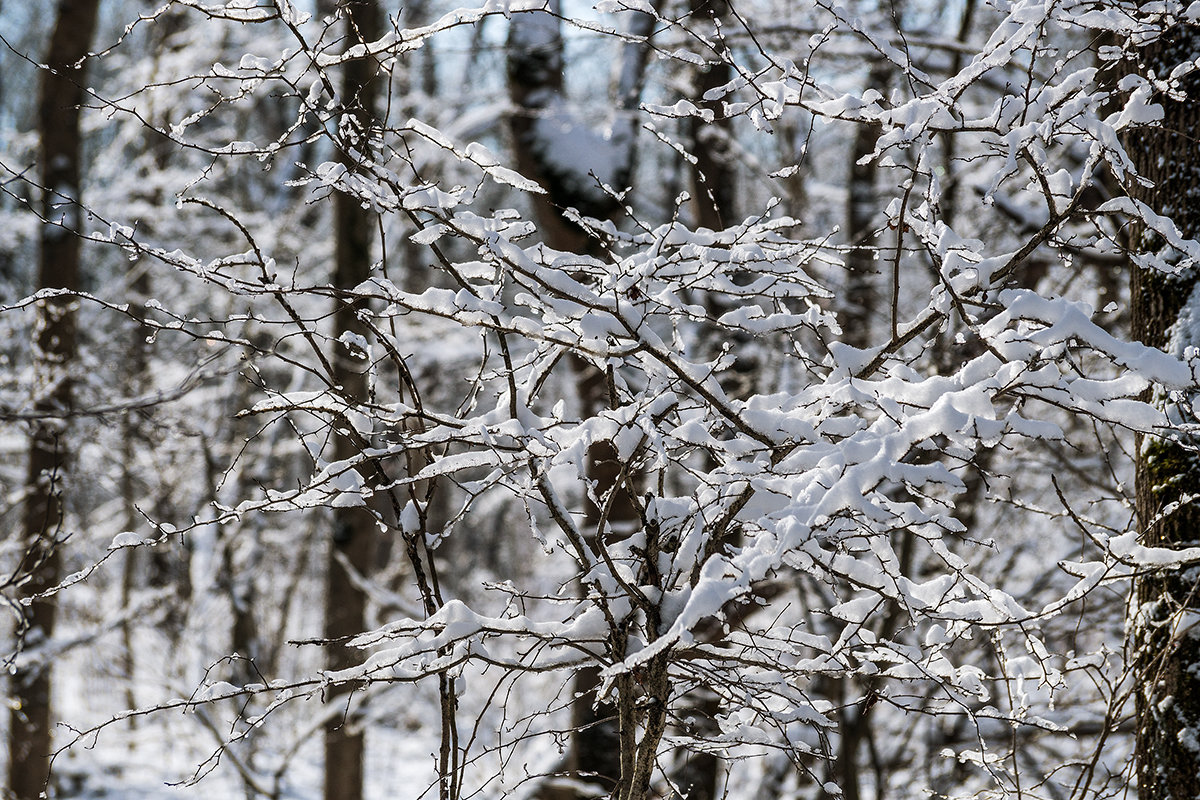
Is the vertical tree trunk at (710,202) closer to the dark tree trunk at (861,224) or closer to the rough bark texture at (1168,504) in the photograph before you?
the dark tree trunk at (861,224)

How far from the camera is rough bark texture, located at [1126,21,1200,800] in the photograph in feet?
7.75

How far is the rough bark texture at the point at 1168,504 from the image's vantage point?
A: 2.36 meters

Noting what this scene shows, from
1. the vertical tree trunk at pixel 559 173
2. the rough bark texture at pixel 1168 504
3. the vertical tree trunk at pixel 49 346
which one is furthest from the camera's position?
the vertical tree trunk at pixel 49 346

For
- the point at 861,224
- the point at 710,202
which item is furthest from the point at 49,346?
the point at 861,224

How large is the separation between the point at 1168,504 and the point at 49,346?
20.3 ft

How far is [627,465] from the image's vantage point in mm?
1727

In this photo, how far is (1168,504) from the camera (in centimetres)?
239

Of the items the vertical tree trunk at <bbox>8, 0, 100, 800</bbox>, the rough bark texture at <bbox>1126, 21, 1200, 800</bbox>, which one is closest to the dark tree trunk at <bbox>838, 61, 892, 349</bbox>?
the rough bark texture at <bbox>1126, 21, 1200, 800</bbox>

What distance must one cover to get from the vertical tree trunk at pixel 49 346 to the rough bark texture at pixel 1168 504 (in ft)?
18.2

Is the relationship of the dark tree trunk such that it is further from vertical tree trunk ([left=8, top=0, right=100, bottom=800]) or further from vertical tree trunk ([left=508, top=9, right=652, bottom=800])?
vertical tree trunk ([left=8, top=0, right=100, bottom=800])

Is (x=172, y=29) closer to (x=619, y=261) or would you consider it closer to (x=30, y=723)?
(x=30, y=723)

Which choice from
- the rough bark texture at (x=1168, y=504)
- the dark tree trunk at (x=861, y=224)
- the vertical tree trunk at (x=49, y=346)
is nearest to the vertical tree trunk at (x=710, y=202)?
the dark tree trunk at (x=861, y=224)

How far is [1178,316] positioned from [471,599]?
13401 mm

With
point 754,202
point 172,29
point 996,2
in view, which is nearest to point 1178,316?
point 996,2
